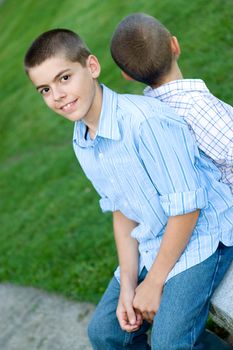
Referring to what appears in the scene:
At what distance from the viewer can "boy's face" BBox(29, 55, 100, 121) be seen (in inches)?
84.9

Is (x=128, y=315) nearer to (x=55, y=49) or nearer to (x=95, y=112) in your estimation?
(x=95, y=112)

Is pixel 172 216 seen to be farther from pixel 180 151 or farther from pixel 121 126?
pixel 121 126

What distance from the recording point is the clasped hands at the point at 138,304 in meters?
2.10

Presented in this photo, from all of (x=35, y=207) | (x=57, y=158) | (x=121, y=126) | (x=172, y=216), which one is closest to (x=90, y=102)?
(x=121, y=126)

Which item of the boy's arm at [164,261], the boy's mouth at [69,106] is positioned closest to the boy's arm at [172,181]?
the boy's arm at [164,261]

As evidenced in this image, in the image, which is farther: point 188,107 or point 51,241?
point 51,241

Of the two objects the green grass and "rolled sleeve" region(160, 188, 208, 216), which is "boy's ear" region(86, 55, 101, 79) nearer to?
"rolled sleeve" region(160, 188, 208, 216)

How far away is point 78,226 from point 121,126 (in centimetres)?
246

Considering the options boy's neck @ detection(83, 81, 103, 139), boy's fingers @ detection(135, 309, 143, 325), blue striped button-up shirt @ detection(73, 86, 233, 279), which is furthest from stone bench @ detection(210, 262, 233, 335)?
boy's neck @ detection(83, 81, 103, 139)

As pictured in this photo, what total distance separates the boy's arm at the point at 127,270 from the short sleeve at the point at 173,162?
43cm

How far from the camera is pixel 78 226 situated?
4.47 m

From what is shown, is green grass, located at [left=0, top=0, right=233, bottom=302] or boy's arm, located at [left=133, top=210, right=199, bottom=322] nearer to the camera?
boy's arm, located at [left=133, top=210, right=199, bottom=322]

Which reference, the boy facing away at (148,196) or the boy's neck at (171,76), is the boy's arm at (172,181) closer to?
the boy facing away at (148,196)

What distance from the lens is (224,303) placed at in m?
2.03
